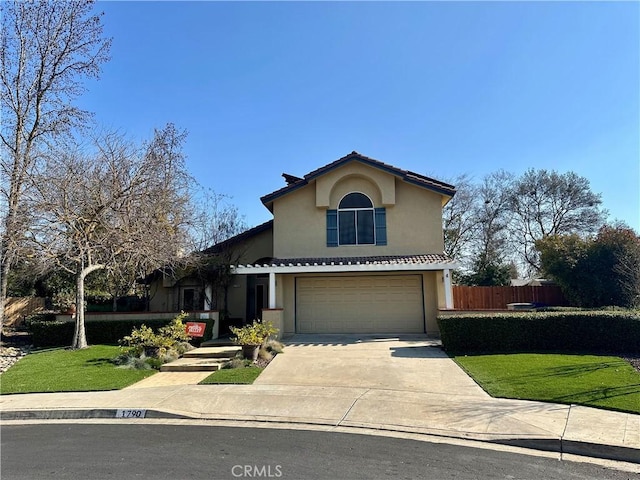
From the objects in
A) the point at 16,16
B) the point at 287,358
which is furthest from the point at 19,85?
the point at 287,358

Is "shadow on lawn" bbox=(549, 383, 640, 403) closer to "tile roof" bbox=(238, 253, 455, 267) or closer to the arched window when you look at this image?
"tile roof" bbox=(238, 253, 455, 267)

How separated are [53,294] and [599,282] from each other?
2942 centimetres

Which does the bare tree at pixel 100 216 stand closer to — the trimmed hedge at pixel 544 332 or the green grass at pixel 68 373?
the green grass at pixel 68 373

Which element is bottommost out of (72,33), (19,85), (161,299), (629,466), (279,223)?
(629,466)

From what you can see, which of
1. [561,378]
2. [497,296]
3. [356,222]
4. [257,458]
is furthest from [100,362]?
[497,296]

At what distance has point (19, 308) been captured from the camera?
23.8 meters

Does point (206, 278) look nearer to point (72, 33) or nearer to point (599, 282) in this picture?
point (72, 33)

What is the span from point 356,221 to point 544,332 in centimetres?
871

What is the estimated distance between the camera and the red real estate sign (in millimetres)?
14906

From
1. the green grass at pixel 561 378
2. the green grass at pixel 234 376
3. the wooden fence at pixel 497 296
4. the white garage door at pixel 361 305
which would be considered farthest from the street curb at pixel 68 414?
the wooden fence at pixel 497 296

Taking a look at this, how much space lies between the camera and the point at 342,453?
5.82m

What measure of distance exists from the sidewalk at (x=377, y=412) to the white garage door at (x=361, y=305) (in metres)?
8.38

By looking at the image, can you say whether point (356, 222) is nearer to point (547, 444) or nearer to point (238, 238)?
point (238, 238)

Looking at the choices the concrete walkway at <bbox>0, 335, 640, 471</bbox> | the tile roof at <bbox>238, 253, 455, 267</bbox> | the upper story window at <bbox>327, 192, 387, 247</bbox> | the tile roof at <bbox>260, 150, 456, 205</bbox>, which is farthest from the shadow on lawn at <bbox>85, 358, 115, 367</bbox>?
the upper story window at <bbox>327, 192, 387, 247</bbox>
